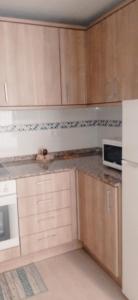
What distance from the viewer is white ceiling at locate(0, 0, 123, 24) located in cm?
211

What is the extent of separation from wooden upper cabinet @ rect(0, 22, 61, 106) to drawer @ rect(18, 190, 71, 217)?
87cm

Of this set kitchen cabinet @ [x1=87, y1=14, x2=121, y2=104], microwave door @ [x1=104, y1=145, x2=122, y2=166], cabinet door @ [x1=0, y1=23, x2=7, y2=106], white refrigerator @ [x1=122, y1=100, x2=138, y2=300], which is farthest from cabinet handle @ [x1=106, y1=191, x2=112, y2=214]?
cabinet door @ [x1=0, y1=23, x2=7, y2=106]

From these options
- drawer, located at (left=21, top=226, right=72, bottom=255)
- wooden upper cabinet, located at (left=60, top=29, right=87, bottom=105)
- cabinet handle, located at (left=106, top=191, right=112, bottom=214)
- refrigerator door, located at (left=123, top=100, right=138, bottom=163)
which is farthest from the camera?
wooden upper cabinet, located at (left=60, top=29, right=87, bottom=105)

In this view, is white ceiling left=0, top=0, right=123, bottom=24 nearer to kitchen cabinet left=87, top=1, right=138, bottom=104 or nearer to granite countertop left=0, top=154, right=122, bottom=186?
kitchen cabinet left=87, top=1, right=138, bottom=104

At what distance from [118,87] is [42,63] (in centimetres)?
79

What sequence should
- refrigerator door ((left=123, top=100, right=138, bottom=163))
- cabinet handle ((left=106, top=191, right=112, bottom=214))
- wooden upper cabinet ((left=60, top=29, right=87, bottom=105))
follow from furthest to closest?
wooden upper cabinet ((left=60, top=29, right=87, bottom=105))
cabinet handle ((left=106, top=191, right=112, bottom=214))
refrigerator door ((left=123, top=100, right=138, bottom=163))

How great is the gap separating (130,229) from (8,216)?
3.46 feet

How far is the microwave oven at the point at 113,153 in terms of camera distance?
212 cm

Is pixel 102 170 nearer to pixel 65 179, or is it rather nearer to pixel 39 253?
pixel 65 179

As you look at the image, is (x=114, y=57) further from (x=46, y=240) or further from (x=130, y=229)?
(x=46, y=240)

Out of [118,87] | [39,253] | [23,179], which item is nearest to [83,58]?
[118,87]

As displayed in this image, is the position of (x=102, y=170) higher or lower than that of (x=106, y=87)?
lower

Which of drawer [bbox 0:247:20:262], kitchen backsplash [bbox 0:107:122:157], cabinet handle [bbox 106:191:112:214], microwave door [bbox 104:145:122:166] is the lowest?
drawer [bbox 0:247:20:262]

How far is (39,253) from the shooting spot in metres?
2.45
